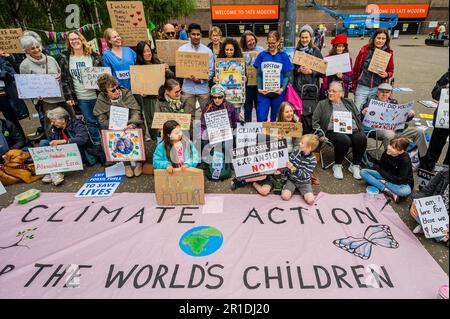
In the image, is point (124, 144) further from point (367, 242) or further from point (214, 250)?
point (367, 242)

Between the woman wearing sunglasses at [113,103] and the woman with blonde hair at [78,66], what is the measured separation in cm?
46

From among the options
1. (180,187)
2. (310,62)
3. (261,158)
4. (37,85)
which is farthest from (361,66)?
(37,85)

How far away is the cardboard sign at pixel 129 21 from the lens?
4.66m

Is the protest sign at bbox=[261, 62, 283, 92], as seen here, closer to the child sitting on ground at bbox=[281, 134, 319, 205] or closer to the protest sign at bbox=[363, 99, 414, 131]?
the child sitting on ground at bbox=[281, 134, 319, 205]

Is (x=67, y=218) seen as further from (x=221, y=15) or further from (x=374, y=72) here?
(x=221, y=15)

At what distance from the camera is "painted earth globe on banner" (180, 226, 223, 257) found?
2.82m

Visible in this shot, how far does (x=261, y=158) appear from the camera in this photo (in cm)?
363

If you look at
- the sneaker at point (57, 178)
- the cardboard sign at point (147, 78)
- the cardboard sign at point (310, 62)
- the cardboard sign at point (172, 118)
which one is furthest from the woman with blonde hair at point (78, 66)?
the cardboard sign at point (310, 62)

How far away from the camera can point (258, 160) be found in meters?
3.64

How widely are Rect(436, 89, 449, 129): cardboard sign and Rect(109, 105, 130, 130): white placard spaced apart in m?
4.02

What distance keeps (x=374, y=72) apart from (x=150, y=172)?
3769mm

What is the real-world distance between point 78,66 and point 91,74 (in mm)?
238

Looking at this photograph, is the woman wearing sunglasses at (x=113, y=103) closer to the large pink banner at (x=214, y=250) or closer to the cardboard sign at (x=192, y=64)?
the cardboard sign at (x=192, y=64)

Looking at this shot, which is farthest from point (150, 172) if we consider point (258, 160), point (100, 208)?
point (258, 160)
